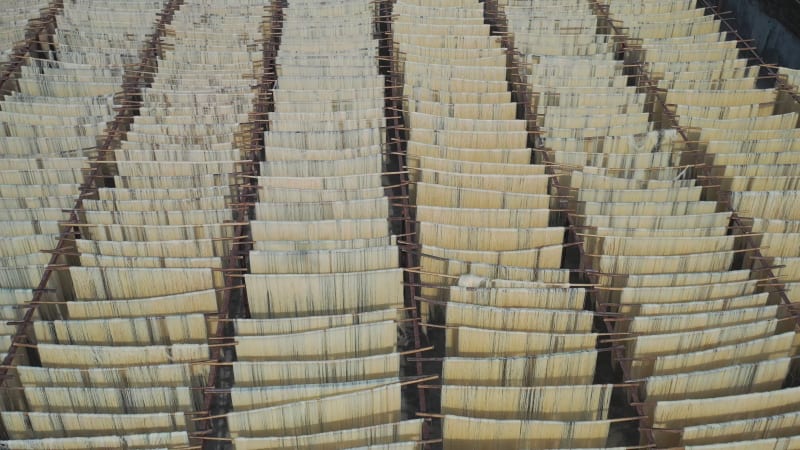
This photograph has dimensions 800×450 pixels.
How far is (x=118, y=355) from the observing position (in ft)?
23.6

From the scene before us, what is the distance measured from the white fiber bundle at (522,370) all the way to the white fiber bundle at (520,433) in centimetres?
60

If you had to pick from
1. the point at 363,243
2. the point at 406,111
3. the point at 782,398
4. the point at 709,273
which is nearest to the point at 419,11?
the point at 406,111

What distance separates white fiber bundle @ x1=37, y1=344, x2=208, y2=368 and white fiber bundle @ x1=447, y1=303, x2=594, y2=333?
276cm

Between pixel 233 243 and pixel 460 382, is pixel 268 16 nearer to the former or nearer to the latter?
pixel 233 243

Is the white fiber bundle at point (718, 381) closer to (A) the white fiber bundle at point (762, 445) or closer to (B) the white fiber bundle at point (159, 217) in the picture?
(A) the white fiber bundle at point (762, 445)

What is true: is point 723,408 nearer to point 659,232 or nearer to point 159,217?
point 659,232

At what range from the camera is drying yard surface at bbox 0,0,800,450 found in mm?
6891

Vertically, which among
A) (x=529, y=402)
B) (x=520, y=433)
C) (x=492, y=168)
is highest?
(x=492, y=168)

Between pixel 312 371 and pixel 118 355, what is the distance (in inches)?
80.2

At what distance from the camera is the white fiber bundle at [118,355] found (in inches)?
282

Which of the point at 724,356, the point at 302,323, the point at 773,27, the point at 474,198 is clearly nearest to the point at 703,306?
the point at 724,356

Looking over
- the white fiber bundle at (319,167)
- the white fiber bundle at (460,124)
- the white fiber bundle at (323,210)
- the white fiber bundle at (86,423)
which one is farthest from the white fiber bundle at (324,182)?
the white fiber bundle at (86,423)

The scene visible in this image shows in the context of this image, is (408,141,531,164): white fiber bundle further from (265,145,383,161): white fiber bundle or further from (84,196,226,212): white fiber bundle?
(84,196,226,212): white fiber bundle

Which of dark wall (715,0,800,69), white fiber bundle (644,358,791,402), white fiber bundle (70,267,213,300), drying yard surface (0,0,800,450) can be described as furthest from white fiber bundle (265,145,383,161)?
dark wall (715,0,800,69)
